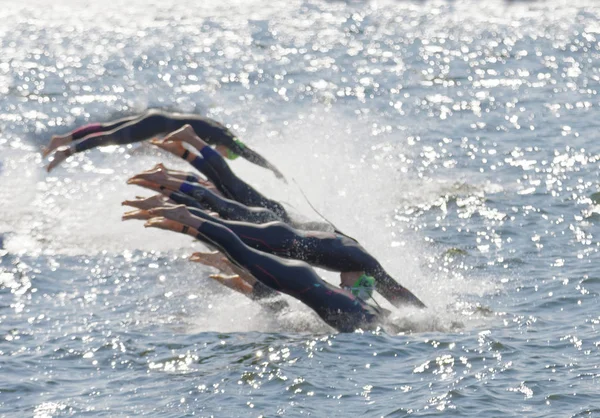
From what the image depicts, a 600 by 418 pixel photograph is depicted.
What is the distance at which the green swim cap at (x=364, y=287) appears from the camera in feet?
45.4

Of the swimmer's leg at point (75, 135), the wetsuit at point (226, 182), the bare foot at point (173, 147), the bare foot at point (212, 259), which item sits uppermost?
the swimmer's leg at point (75, 135)

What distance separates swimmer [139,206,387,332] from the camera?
12641 mm

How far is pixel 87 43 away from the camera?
129 feet

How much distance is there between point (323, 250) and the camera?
1384cm

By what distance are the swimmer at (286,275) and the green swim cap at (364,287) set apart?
25 centimetres

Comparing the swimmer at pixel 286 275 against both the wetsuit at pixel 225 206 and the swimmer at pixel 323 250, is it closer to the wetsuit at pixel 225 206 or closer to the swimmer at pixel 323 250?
the swimmer at pixel 323 250

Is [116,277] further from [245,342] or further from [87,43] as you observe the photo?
[87,43]

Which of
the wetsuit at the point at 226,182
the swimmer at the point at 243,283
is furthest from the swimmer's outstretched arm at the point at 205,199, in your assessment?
the swimmer at the point at 243,283

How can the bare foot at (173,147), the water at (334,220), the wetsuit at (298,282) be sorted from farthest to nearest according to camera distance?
the bare foot at (173,147)
the wetsuit at (298,282)
the water at (334,220)

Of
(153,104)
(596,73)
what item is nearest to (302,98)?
(153,104)

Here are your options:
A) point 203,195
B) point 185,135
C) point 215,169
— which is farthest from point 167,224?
point 185,135

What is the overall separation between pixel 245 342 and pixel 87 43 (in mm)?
28123

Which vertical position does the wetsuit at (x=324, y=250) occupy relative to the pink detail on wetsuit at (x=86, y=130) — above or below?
below

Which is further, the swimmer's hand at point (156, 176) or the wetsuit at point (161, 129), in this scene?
the wetsuit at point (161, 129)
